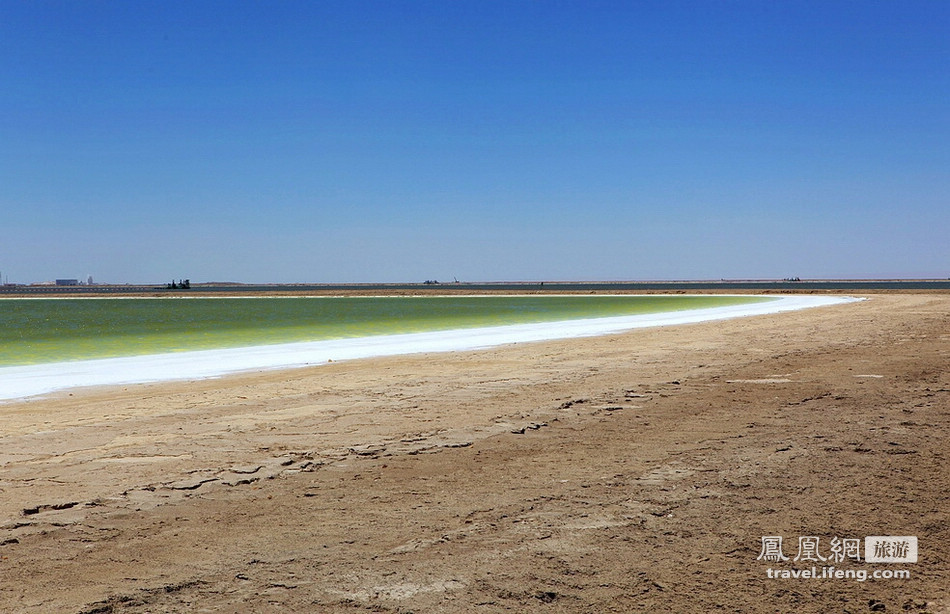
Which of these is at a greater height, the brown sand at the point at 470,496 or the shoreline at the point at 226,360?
the brown sand at the point at 470,496

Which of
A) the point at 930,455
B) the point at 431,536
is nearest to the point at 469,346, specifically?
the point at 930,455

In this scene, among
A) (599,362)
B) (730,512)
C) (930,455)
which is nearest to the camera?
(730,512)

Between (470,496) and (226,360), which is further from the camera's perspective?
(226,360)

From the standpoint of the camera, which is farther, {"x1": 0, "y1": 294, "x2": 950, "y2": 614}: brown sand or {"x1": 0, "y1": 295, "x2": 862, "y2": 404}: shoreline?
{"x1": 0, "y1": 295, "x2": 862, "y2": 404}: shoreline

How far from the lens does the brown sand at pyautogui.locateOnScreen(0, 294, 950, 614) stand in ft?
15.2

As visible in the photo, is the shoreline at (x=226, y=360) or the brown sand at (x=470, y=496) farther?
the shoreline at (x=226, y=360)

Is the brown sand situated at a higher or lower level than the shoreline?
higher

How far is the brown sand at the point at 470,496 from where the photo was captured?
462cm

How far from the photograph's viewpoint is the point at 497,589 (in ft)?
15.1

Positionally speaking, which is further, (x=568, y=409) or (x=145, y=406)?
(x=145, y=406)

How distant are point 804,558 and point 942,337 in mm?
20372

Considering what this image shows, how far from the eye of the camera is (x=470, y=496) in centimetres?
658

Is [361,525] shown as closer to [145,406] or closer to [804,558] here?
[804,558]

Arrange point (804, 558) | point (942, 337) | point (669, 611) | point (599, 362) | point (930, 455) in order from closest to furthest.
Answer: point (669, 611), point (804, 558), point (930, 455), point (599, 362), point (942, 337)
